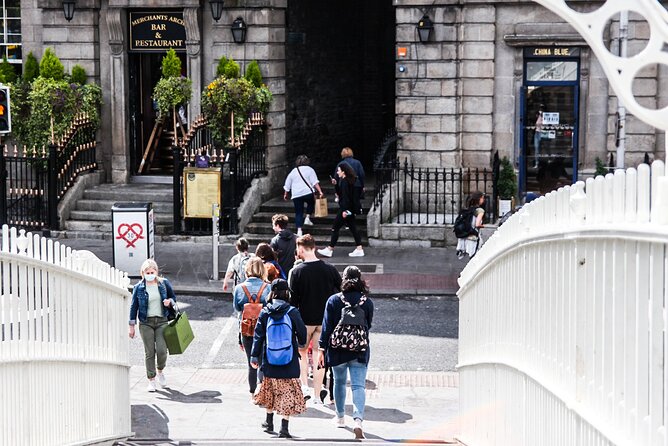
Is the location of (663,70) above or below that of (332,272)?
above

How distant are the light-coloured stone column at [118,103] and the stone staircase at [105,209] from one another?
1.63ft

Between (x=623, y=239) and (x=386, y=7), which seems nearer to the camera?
(x=623, y=239)

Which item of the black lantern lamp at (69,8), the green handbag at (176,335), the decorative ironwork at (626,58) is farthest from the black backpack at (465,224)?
the decorative ironwork at (626,58)

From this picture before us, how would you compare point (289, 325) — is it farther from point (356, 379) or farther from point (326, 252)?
point (326, 252)

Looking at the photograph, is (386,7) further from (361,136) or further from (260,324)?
(260,324)

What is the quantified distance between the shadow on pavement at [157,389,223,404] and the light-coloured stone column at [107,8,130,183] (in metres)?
12.1

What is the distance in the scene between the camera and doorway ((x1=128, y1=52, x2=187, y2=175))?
25156 mm

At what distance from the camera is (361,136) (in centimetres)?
3039

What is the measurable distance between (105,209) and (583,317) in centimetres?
1867

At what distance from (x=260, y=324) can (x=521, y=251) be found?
4093 mm

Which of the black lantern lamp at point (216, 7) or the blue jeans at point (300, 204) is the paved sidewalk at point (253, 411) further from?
the black lantern lamp at point (216, 7)

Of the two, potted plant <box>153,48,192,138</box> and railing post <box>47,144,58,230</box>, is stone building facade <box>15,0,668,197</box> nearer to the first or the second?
potted plant <box>153,48,192,138</box>

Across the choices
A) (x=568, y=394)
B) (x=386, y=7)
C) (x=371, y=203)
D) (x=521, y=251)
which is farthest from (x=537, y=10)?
(x=568, y=394)

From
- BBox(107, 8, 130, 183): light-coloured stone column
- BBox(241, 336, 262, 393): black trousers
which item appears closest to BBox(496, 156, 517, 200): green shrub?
BBox(107, 8, 130, 183): light-coloured stone column
